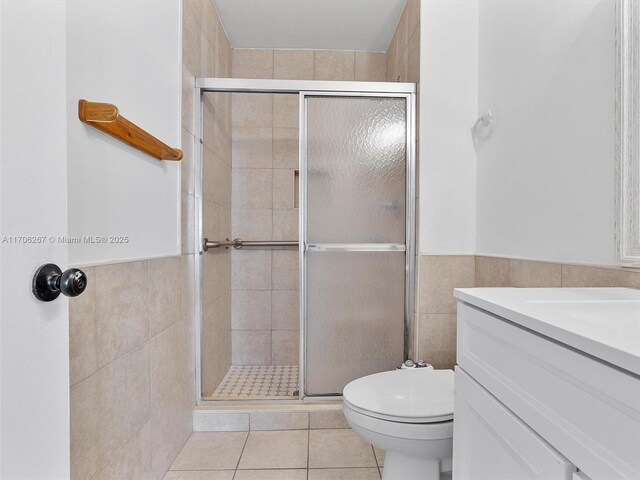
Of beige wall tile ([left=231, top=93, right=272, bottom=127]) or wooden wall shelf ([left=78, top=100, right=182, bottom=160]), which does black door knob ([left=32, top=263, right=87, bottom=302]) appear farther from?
→ beige wall tile ([left=231, top=93, right=272, bottom=127])

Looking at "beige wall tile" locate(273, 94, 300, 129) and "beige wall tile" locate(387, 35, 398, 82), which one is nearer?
"beige wall tile" locate(387, 35, 398, 82)

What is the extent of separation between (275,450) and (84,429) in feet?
3.15

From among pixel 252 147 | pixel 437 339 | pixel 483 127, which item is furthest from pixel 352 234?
pixel 252 147

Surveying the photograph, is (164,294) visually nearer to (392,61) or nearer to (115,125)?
(115,125)

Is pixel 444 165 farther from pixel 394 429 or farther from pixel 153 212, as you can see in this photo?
pixel 153 212

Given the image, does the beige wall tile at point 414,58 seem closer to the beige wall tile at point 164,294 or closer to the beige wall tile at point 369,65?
the beige wall tile at point 369,65

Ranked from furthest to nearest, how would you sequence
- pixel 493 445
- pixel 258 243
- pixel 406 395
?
pixel 258 243
pixel 406 395
pixel 493 445

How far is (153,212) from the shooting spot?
137 cm

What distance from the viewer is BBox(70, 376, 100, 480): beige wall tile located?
903 millimetres

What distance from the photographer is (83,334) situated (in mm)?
938

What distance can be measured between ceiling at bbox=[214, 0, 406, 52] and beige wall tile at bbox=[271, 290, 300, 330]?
1.82m

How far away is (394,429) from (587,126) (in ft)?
3.59

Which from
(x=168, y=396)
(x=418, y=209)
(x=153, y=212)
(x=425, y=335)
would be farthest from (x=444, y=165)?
(x=168, y=396)

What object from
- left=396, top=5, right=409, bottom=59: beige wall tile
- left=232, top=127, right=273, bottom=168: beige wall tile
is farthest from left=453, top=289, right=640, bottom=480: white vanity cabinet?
left=232, top=127, right=273, bottom=168: beige wall tile
